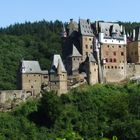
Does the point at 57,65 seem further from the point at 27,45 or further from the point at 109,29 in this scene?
the point at 27,45

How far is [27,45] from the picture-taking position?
381ft

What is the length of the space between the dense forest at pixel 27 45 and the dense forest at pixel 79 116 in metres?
30.3

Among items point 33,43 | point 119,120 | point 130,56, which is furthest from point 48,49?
point 119,120

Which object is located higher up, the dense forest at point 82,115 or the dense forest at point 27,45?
the dense forest at point 27,45

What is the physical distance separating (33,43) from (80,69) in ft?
196

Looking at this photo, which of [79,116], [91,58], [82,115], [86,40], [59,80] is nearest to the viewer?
[79,116]

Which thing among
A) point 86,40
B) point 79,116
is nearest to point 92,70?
point 86,40

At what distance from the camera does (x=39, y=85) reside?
53250 millimetres

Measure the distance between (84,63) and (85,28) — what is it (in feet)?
14.3

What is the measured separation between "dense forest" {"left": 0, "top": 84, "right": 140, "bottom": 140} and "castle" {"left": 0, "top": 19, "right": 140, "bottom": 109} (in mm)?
1366

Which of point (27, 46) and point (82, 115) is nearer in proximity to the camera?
point (82, 115)

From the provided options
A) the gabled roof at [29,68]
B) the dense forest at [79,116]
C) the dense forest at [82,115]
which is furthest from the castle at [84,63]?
the dense forest at [79,116]

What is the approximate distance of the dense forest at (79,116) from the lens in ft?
163

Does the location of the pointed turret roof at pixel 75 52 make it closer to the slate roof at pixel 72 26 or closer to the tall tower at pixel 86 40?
the tall tower at pixel 86 40
